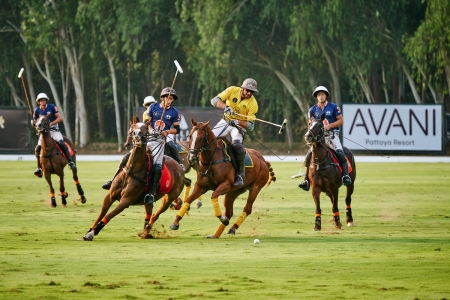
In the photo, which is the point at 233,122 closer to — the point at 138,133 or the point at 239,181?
the point at 239,181

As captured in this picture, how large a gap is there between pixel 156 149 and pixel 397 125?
98.9 ft

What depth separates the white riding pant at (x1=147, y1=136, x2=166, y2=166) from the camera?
17.1 metres

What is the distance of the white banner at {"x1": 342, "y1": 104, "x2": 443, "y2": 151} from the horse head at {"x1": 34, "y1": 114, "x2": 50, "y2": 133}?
24392 millimetres

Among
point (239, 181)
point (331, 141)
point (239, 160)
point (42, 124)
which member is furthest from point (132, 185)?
point (42, 124)

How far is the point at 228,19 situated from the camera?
55.3 meters

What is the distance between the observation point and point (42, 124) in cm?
2311

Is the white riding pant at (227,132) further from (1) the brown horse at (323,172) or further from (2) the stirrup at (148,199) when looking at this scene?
(2) the stirrup at (148,199)

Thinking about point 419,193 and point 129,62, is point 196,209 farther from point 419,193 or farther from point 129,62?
point 129,62

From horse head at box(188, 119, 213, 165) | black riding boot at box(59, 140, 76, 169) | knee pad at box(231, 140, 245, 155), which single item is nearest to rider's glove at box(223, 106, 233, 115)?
knee pad at box(231, 140, 245, 155)

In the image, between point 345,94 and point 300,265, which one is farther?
point 345,94

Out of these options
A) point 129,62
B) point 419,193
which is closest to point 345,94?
point 129,62

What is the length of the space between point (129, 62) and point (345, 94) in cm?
1385

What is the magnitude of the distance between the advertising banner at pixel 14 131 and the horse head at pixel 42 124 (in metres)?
28.5

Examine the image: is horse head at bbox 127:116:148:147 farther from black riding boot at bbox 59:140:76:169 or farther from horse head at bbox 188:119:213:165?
black riding boot at bbox 59:140:76:169
